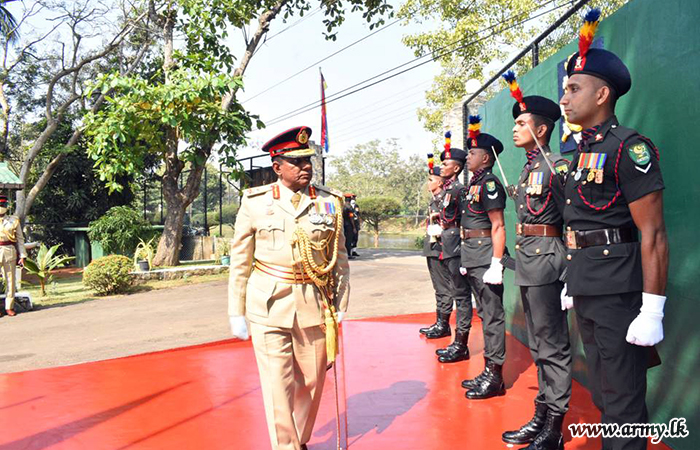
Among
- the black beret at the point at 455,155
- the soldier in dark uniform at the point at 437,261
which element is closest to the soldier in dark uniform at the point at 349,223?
the soldier in dark uniform at the point at 437,261

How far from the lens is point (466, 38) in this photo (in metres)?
16.6

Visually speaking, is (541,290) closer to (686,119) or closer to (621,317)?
(621,317)

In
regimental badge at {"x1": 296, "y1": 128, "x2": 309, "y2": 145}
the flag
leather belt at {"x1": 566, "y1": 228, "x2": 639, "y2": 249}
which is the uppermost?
the flag

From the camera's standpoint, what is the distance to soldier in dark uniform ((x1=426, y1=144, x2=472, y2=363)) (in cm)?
504

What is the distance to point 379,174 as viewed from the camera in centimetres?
5412

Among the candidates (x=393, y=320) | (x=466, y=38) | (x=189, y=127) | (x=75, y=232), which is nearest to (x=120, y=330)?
(x=393, y=320)

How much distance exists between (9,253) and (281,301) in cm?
796

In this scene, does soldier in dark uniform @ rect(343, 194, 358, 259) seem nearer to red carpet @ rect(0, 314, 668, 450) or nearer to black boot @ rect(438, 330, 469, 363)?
red carpet @ rect(0, 314, 668, 450)

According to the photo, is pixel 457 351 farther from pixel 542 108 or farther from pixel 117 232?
pixel 117 232

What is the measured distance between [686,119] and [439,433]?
2.36 m

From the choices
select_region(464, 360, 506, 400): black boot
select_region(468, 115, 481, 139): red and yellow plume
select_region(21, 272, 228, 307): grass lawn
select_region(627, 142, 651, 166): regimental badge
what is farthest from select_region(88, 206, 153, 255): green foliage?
select_region(627, 142, 651, 166): regimental badge

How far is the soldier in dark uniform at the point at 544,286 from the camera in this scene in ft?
10.3

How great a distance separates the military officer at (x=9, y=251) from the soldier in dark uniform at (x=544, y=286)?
28.3ft

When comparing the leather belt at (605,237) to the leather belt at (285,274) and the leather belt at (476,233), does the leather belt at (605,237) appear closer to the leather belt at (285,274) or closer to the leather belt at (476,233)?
the leather belt at (285,274)
